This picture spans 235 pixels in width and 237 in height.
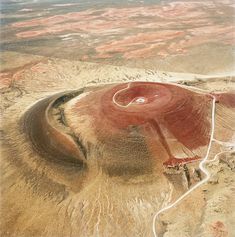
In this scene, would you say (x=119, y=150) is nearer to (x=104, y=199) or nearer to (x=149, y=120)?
(x=149, y=120)

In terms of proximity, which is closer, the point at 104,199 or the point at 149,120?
the point at 104,199

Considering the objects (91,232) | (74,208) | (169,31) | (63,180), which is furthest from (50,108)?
(169,31)

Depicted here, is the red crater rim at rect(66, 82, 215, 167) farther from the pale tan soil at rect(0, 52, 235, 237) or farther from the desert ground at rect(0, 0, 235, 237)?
the pale tan soil at rect(0, 52, 235, 237)

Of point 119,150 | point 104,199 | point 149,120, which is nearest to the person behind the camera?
point 104,199

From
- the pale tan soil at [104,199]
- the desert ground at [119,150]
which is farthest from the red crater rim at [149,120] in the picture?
the pale tan soil at [104,199]

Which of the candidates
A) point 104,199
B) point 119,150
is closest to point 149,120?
point 119,150

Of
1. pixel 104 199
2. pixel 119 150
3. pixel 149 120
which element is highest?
pixel 149 120

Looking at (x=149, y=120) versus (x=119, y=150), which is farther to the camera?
(x=149, y=120)

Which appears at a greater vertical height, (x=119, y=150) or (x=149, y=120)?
(x=149, y=120)

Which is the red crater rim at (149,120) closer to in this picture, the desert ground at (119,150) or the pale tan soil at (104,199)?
the desert ground at (119,150)

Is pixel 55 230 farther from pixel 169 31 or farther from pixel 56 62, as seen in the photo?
pixel 169 31

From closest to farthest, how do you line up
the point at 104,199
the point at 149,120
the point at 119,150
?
the point at 104,199, the point at 119,150, the point at 149,120

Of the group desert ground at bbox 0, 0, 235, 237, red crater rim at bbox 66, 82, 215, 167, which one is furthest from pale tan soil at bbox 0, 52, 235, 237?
red crater rim at bbox 66, 82, 215, 167
